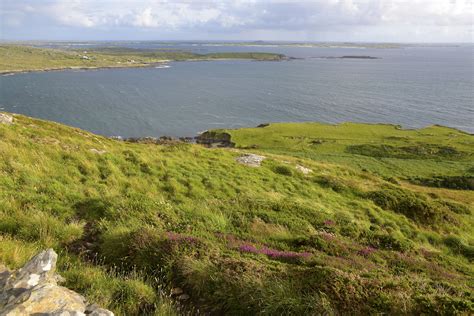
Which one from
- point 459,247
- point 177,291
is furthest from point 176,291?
point 459,247

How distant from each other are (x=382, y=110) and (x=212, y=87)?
7716 cm

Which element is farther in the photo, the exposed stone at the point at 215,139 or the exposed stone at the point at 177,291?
the exposed stone at the point at 215,139

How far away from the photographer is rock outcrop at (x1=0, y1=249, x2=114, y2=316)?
4.87 m

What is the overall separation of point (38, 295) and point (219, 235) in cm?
633

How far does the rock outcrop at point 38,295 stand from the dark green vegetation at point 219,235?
67 centimetres

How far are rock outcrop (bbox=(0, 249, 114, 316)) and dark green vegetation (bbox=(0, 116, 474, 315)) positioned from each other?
0.67 metres

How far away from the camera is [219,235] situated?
35.8ft

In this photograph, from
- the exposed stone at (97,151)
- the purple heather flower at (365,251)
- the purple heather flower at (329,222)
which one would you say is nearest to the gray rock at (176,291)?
the purple heather flower at (365,251)

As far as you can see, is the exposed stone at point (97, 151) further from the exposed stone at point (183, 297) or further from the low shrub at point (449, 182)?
the low shrub at point (449, 182)

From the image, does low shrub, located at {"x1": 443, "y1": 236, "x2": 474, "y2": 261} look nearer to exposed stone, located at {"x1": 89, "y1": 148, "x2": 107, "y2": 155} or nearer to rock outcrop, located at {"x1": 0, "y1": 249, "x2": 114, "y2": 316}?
rock outcrop, located at {"x1": 0, "y1": 249, "x2": 114, "y2": 316}

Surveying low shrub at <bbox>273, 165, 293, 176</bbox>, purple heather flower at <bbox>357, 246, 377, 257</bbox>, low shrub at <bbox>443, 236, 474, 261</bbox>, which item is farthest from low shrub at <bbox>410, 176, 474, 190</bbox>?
purple heather flower at <bbox>357, 246, 377, 257</bbox>

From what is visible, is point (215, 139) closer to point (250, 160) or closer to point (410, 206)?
point (250, 160)

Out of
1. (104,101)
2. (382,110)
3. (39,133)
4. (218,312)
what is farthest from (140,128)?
(218,312)

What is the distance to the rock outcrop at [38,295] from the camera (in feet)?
16.0
